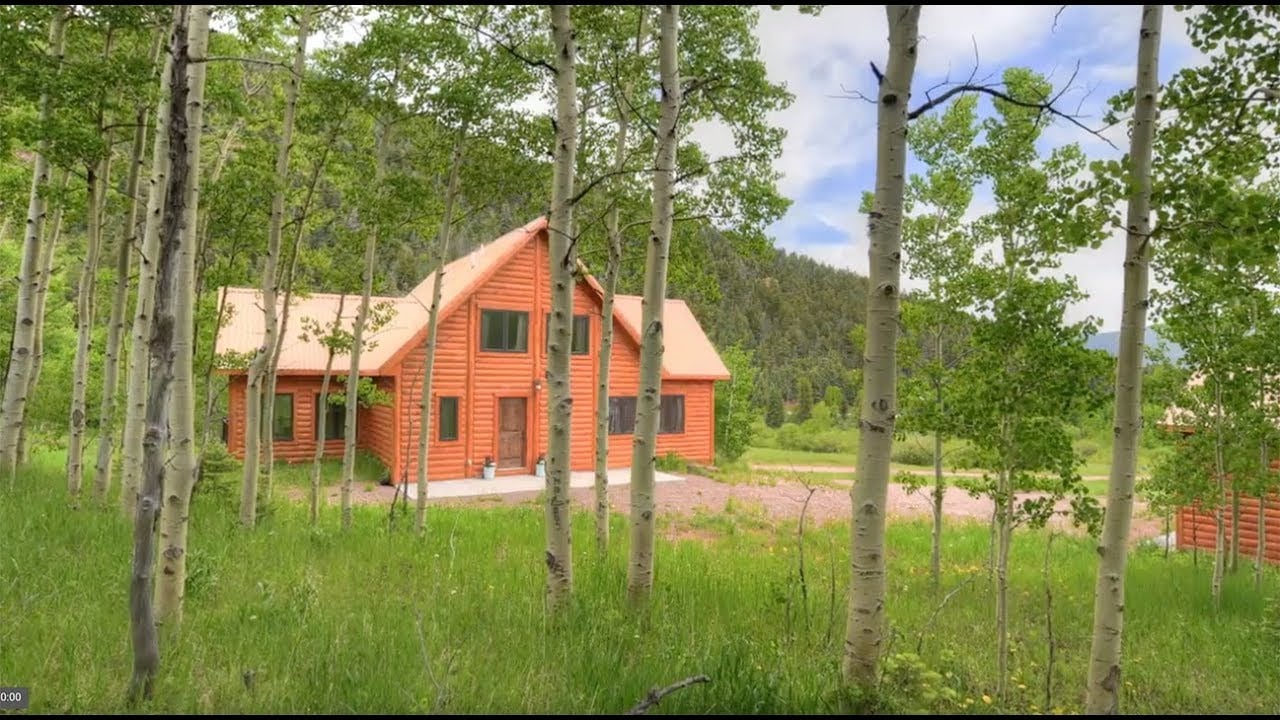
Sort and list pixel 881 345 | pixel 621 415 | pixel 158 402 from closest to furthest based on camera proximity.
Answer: pixel 158 402
pixel 881 345
pixel 621 415

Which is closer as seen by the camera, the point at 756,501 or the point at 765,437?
the point at 756,501

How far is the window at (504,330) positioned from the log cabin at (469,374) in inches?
1.2

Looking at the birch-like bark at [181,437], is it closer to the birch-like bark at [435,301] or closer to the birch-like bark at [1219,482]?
the birch-like bark at [435,301]

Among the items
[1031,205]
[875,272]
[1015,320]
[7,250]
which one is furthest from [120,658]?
[7,250]

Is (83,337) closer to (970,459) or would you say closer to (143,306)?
(143,306)

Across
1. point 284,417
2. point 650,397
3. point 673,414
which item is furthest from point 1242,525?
point 284,417

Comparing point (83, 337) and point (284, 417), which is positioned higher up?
point (83, 337)

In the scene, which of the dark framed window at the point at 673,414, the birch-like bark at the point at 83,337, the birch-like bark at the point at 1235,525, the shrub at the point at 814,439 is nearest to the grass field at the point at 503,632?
the birch-like bark at the point at 83,337

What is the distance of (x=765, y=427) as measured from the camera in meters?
50.8

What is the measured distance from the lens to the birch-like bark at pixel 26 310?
9023 mm

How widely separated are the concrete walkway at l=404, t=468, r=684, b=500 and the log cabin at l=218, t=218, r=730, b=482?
0.48m

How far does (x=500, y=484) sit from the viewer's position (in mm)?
18953

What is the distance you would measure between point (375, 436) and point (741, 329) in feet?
199

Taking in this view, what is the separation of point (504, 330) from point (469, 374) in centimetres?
167
